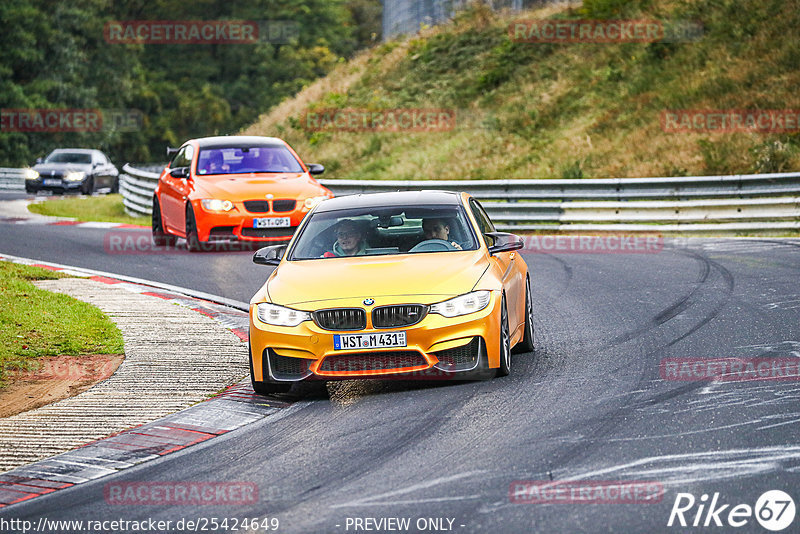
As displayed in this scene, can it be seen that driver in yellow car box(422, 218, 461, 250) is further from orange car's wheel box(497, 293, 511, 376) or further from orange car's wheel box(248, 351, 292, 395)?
orange car's wheel box(248, 351, 292, 395)

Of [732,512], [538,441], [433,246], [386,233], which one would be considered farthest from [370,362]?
[732,512]

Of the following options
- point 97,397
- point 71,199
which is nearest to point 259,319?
point 97,397

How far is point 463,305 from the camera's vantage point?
854 centimetres

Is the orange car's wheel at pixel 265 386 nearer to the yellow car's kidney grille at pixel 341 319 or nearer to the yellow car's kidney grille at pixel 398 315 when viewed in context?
the yellow car's kidney grille at pixel 341 319

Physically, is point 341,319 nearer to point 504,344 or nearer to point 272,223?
point 504,344

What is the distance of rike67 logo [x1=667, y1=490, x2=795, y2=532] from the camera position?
531cm

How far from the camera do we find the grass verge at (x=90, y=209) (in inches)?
1076

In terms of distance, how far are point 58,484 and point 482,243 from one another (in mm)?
4174

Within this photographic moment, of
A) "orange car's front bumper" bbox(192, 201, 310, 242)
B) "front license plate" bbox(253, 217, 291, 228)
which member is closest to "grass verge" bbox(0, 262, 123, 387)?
"orange car's front bumper" bbox(192, 201, 310, 242)

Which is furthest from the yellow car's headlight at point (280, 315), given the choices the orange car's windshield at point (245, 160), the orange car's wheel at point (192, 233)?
the orange car's windshield at point (245, 160)

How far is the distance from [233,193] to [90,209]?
586 inches

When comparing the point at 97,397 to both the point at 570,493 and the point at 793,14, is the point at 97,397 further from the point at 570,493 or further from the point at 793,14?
the point at 793,14

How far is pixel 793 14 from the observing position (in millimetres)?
32844

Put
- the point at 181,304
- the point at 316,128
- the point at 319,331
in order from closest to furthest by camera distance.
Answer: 1. the point at 319,331
2. the point at 181,304
3. the point at 316,128
